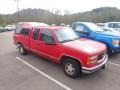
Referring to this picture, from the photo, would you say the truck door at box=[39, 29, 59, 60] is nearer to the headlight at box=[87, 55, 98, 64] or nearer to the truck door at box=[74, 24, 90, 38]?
the headlight at box=[87, 55, 98, 64]

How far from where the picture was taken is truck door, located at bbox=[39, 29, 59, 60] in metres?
6.03

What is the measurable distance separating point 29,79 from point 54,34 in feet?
6.50

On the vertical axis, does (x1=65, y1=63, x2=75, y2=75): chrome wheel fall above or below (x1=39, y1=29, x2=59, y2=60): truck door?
below

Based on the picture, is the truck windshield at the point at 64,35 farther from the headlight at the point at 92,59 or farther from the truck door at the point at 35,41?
the headlight at the point at 92,59

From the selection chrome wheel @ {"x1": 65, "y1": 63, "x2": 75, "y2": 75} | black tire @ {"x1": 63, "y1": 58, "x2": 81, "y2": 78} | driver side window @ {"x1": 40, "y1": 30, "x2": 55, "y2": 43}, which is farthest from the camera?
driver side window @ {"x1": 40, "y1": 30, "x2": 55, "y2": 43}

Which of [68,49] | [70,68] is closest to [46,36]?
[68,49]

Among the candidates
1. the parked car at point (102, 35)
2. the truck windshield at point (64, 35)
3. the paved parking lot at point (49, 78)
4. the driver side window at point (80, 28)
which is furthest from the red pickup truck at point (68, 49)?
the driver side window at point (80, 28)

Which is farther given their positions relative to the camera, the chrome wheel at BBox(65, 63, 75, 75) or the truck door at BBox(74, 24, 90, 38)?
the truck door at BBox(74, 24, 90, 38)

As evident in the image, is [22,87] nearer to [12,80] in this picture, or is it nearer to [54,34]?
[12,80]

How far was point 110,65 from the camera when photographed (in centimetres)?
681

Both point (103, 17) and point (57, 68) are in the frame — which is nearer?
point (57, 68)

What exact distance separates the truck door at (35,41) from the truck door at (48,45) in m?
0.32

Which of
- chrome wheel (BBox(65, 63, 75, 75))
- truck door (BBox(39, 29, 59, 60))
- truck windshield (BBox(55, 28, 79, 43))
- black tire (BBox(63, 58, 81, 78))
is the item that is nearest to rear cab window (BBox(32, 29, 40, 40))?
truck door (BBox(39, 29, 59, 60))

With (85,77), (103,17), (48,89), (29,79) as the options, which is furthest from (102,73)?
(103,17)
